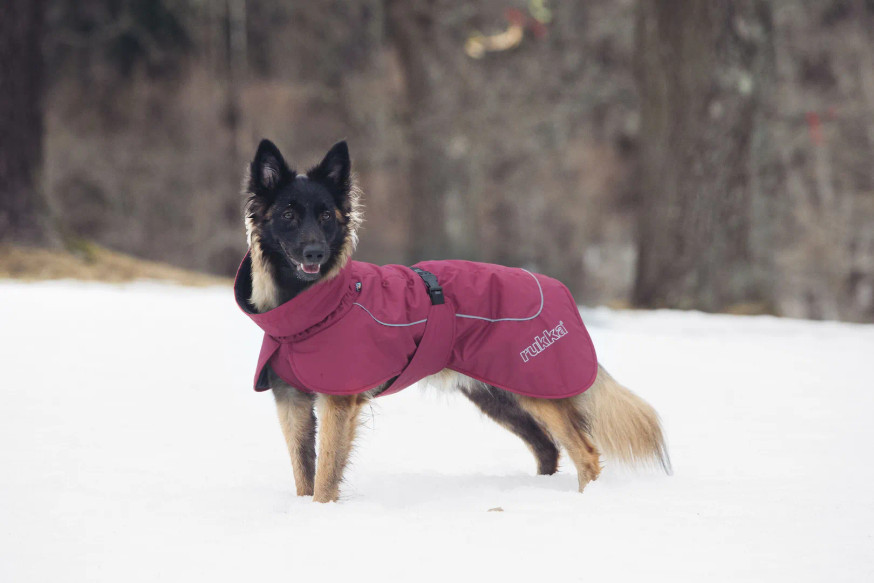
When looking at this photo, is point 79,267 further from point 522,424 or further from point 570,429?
point 570,429

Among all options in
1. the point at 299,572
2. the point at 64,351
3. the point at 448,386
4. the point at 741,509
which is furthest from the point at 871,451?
the point at 64,351

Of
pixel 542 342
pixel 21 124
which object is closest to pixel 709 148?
pixel 542 342

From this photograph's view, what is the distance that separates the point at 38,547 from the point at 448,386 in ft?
6.64

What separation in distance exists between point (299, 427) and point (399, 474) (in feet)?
2.48

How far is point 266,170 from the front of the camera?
416cm

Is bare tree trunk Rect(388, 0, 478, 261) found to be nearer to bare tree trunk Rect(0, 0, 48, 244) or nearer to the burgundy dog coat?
bare tree trunk Rect(0, 0, 48, 244)

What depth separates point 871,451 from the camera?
A: 498cm

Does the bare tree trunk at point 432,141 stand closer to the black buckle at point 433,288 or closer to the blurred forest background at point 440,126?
the blurred forest background at point 440,126

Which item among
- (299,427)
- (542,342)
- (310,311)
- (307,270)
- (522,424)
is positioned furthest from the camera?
(522,424)

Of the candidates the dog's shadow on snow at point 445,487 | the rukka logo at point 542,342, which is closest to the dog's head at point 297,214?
the rukka logo at point 542,342

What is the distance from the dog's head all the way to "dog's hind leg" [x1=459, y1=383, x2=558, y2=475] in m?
1.16

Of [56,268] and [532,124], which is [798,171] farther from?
[56,268]

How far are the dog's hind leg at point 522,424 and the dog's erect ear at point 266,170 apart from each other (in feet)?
4.97

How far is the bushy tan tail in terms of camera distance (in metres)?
4.46
